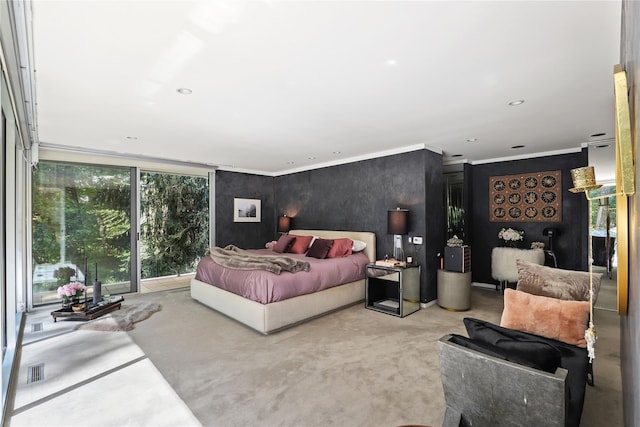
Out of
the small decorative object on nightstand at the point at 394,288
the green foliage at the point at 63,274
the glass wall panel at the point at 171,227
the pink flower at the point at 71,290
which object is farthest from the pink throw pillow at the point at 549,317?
the green foliage at the point at 63,274

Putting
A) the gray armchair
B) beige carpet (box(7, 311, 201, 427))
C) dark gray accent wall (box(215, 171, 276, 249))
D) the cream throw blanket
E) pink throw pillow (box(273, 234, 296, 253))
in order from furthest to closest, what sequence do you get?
dark gray accent wall (box(215, 171, 276, 249)), pink throw pillow (box(273, 234, 296, 253)), the cream throw blanket, beige carpet (box(7, 311, 201, 427)), the gray armchair

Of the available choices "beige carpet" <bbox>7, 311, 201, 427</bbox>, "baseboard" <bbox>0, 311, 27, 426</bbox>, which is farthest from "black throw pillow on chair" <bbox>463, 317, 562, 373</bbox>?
"baseboard" <bbox>0, 311, 27, 426</bbox>

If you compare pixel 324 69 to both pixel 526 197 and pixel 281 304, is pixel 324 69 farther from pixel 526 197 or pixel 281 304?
pixel 526 197

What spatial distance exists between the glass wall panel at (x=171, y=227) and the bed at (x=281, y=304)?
5.82 feet

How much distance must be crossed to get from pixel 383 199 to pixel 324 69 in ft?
10.5

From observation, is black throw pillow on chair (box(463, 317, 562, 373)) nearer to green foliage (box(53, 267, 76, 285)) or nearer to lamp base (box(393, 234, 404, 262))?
lamp base (box(393, 234, 404, 262))

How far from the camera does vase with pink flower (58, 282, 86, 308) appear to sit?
13.2 feet

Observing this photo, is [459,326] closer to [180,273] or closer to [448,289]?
[448,289]

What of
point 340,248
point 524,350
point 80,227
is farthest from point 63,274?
point 524,350

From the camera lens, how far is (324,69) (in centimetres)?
233

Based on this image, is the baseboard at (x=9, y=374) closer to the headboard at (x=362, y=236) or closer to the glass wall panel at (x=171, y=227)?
the glass wall panel at (x=171, y=227)

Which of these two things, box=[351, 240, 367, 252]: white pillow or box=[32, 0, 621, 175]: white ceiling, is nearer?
box=[32, 0, 621, 175]: white ceiling

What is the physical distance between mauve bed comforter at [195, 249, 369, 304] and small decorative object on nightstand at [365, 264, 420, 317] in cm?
29

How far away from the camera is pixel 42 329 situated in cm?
376
